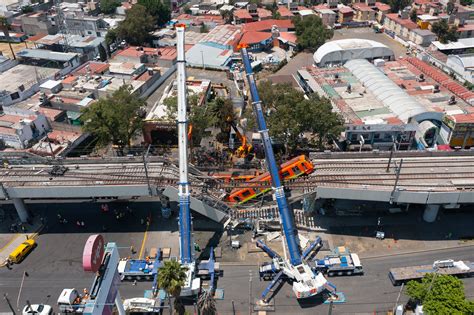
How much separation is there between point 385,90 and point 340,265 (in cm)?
5347

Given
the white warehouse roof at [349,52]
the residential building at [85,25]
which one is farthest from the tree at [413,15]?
the residential building at [85,25]

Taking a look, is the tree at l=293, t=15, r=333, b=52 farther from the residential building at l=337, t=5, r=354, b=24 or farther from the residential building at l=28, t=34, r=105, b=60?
the residential building at l=28, t=34, r=105, b=60

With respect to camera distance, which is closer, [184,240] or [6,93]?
[184,240]

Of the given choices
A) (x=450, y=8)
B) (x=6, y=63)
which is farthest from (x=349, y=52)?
(x=6, y=63)

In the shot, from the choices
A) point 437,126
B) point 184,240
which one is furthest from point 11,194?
point 437,126

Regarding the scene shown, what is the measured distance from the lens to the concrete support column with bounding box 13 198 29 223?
67188 millimetres

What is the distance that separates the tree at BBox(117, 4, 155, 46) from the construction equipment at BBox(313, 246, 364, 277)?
11623 centimetres

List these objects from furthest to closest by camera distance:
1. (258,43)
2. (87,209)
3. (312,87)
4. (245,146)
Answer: (258,43), (312,87), (245,146), (87,209)

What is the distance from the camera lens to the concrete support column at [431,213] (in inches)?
2525

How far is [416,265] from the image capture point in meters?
58.0

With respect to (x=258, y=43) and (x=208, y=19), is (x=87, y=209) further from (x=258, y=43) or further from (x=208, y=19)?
(x=208, y=19)

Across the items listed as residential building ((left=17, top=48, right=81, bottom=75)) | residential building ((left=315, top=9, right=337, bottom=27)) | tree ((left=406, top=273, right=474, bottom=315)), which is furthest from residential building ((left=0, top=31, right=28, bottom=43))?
tree ((left=406, top=273, right=474, bottom=315))

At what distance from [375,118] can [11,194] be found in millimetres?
73311

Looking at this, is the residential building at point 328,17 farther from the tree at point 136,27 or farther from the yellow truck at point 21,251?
the yellow truck at point 21,251
